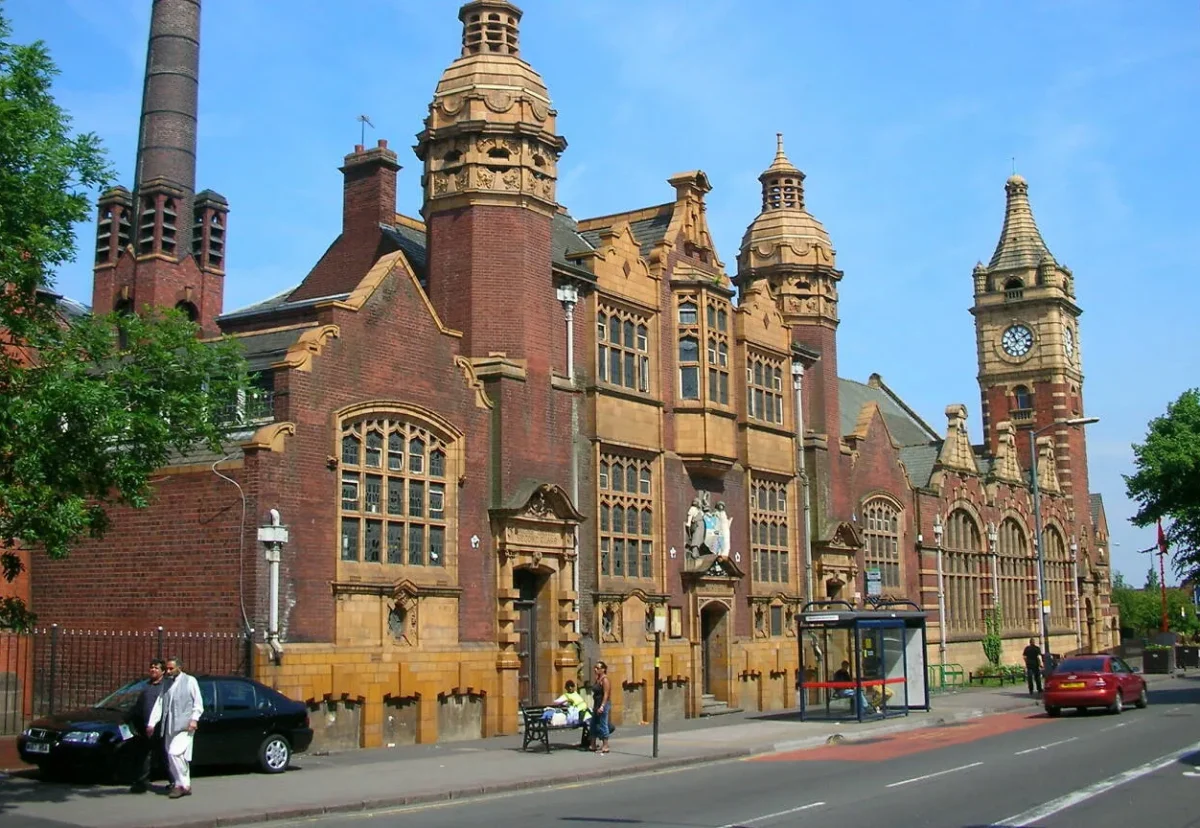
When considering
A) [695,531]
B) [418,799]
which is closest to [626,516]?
[695,531]

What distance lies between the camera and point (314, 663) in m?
23.0

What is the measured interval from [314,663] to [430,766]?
3.14 meters

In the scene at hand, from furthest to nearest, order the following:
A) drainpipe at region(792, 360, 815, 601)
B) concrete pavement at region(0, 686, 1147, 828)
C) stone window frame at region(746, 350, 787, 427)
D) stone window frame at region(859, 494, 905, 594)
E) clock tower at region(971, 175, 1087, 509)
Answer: clock tower at region(971, 175, 1087, 509) < stone window frame at region(859, 494, 905, 594) < drainpipe at region(792, 360, 815, 601) < stone window frame at region(746, 350, 787, 427) < concrete pavement at region(0, 686, 1147, 828)

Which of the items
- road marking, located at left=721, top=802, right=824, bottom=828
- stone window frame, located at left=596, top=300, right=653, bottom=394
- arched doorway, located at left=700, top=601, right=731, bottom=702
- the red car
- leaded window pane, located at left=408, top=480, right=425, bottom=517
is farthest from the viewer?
arched doorway, located at left=700, top=601, right=731, bottom=702

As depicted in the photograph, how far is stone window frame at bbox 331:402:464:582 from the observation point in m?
24.4

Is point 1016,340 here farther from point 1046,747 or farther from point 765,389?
point 1046,747

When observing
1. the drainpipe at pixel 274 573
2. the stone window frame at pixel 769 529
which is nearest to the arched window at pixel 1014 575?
the stone window frame at pixel 769 529

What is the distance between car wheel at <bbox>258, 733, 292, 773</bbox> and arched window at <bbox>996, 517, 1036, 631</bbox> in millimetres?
42220

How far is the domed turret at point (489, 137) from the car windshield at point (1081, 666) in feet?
54.6

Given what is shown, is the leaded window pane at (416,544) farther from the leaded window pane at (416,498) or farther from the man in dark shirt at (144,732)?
the man in dark shirt at (144,732)

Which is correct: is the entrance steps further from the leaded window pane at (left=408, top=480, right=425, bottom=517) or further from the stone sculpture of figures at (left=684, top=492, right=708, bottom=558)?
the leaded window pane at (left=408, top=480, right=425, bottom=517)

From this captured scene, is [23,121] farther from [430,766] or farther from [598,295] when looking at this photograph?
[598,295]

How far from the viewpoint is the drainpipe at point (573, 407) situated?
2967 cm

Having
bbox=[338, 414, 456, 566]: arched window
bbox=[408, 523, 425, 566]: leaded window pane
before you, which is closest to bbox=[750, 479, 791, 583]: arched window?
bbox=[338, 414, 456, 566]: arched window
